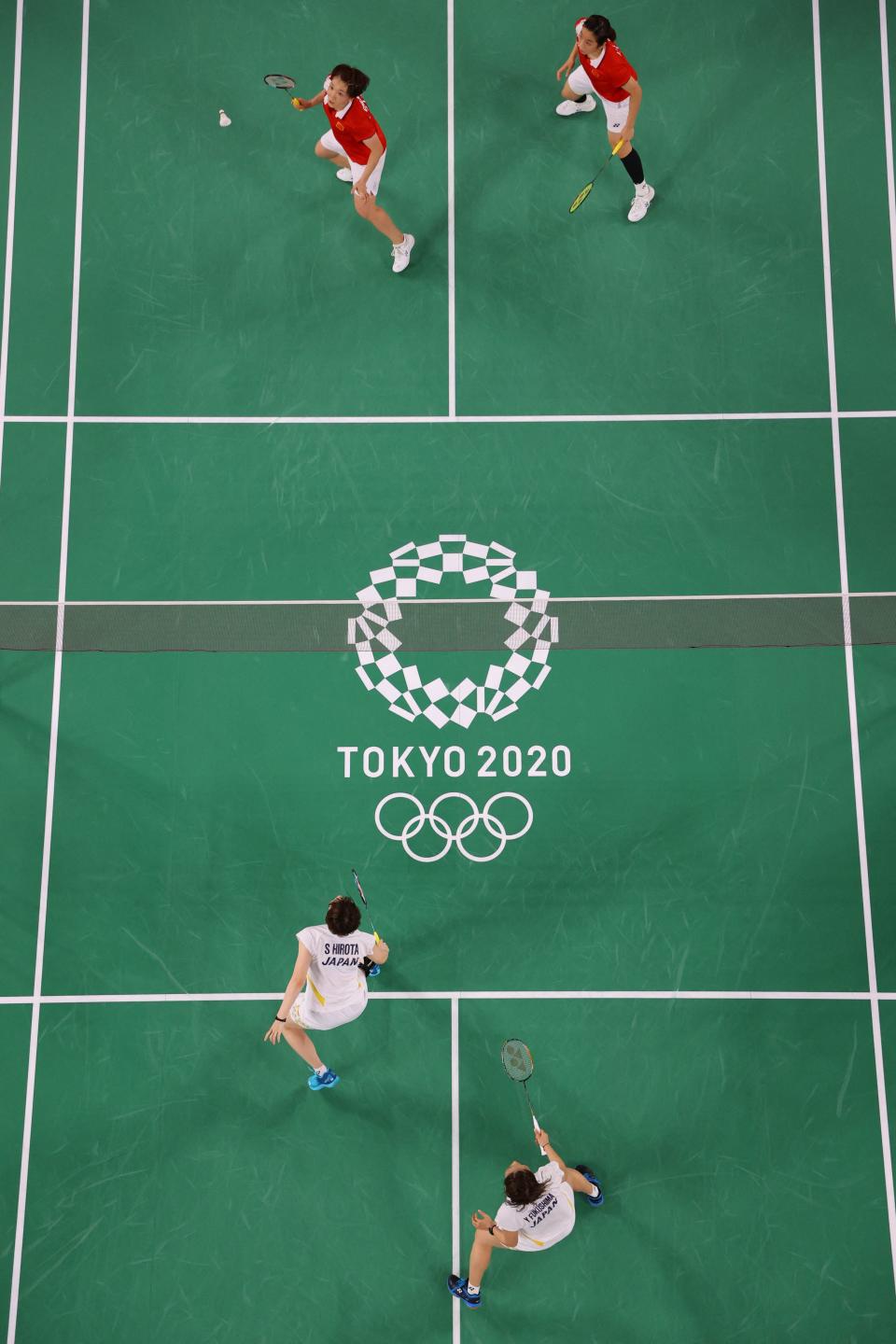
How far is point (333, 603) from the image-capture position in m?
10.1

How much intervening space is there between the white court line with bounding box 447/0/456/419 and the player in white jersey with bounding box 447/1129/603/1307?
6.08 meters

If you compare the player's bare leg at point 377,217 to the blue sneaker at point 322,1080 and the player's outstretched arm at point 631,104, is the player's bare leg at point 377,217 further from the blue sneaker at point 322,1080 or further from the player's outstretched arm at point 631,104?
the blue sneaker at point 322,1080

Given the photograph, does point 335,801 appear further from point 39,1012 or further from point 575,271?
point 575,271

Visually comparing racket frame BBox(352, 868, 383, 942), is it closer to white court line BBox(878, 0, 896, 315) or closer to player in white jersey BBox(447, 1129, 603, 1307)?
player in white jersey BBox(447, 1129, 603, 1307)

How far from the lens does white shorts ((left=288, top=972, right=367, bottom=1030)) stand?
8836 mm

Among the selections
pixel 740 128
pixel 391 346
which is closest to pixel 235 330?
pixel 391 346

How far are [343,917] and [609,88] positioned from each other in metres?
7.16

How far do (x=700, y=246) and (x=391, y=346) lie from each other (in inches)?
114

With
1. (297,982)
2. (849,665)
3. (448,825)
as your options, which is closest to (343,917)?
(297,982)

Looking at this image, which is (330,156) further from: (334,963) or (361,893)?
(334,963)

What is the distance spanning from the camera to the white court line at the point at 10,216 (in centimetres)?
1051

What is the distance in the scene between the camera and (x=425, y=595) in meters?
10.1

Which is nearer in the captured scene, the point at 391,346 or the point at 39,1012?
the point at 39,1012

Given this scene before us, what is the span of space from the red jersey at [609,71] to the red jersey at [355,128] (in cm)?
181
